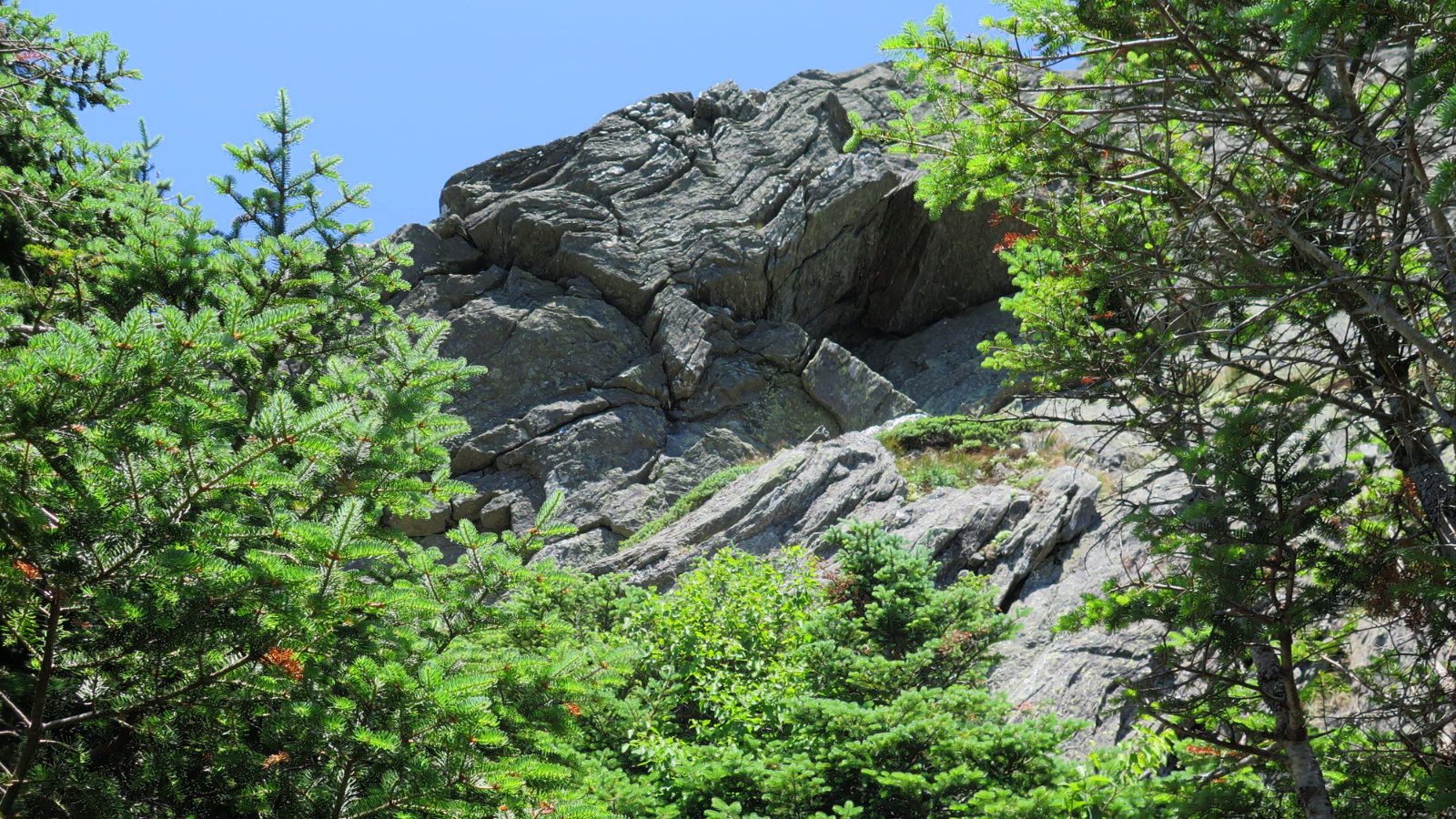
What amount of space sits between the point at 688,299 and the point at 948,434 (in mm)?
8874

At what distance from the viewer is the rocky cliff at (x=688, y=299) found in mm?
21047

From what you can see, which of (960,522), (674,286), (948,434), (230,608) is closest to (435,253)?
(674,286)

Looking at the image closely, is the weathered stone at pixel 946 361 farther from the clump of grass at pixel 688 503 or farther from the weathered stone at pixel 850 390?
the clump of grass at pixel 688 503

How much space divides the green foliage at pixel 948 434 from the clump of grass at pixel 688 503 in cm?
334

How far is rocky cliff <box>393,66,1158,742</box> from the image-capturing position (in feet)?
69.1

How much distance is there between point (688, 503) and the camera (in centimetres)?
1800

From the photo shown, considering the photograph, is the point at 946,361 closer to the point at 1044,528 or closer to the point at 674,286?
the point at 674,286

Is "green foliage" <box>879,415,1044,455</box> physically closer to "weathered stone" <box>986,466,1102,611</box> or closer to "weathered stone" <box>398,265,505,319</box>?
"weathered stone" <box>986,466,1102,611</box>

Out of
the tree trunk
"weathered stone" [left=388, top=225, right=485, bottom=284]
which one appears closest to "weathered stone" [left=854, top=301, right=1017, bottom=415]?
"weathered stone" [left=388, top=225, right=485, bottom=284]

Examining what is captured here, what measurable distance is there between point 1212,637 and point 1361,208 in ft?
8.82

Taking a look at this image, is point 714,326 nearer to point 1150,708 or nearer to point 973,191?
point 973,191

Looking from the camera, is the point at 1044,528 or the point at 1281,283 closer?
the point at 1281,283

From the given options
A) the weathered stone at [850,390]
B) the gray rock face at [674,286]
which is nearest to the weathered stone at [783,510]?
the gray rock face at [674,286]

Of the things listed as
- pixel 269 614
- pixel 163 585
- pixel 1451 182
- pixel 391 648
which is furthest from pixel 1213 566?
pixel 163 585
